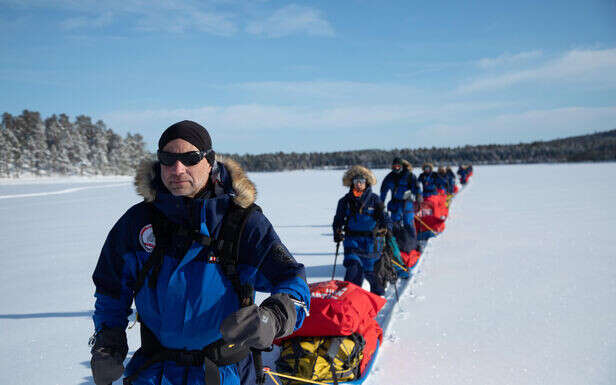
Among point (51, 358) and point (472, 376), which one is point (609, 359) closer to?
point (472, 376)

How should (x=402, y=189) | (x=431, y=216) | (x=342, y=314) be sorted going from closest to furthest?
1. (x=342, y=314)
2. (x=402, y=189)
3. (x=431, y=216)

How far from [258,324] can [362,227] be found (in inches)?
147

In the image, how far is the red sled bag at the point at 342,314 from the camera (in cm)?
311

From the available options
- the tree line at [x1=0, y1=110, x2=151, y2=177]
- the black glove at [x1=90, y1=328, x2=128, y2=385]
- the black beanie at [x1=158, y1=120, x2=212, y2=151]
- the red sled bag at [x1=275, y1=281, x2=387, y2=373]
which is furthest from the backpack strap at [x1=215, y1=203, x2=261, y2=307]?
the tree line at [x1=0, y1=110, x2=151, y2=177]

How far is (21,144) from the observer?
6247 cm

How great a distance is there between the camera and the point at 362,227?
5031mm

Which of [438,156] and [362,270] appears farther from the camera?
[438,156]

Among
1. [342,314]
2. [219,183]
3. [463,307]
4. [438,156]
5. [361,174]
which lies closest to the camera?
[219,183]

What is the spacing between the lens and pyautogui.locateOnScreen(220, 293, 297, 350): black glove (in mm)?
1404

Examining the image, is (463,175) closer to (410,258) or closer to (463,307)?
(410,258)

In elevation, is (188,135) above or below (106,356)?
above

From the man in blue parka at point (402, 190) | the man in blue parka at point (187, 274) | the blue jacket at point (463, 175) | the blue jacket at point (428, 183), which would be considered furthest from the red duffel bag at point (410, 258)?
the blue jacket at point (463, 175)

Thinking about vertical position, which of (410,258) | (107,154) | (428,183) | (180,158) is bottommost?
(410,258)

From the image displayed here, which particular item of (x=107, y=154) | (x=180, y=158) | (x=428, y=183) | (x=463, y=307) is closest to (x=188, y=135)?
(x=180, y=158)
